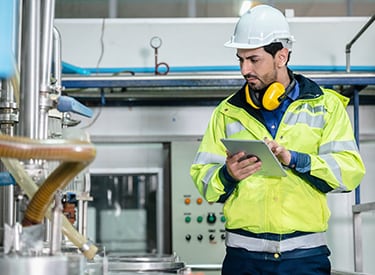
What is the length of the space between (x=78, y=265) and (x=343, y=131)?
1.14 metres

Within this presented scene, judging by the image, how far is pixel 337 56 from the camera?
12.7 feet

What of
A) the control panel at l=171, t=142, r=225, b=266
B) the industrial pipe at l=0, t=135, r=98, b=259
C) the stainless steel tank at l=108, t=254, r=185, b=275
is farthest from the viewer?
the control panel at l=171, t=142, r=225, b=266

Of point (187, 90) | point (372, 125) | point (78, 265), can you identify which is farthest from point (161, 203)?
point (78, 265)

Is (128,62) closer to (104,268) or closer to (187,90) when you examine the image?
(187,90)

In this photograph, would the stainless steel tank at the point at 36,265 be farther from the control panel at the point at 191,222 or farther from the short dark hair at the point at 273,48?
the control panel at the point at 191,222

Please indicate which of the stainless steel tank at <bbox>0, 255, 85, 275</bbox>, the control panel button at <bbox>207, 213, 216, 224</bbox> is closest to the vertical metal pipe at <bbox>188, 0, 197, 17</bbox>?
the control panel button at <bbox>207, 213, 216, 224</bbox>

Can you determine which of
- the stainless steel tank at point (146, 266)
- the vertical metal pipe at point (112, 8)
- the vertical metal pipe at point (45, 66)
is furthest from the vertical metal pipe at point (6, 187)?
the vertical metal pipe at point (112, 8)

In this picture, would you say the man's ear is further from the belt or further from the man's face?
the belt

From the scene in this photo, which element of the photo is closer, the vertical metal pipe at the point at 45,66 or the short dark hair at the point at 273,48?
the vertical metal pipe at the point at 45,66

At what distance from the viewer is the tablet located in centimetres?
160

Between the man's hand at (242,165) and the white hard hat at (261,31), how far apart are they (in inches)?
15.8

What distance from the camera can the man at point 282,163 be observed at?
1.76 m

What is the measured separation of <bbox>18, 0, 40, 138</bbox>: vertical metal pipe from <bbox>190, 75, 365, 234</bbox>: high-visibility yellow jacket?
79cm

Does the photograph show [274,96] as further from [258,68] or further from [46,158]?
[46,158]
